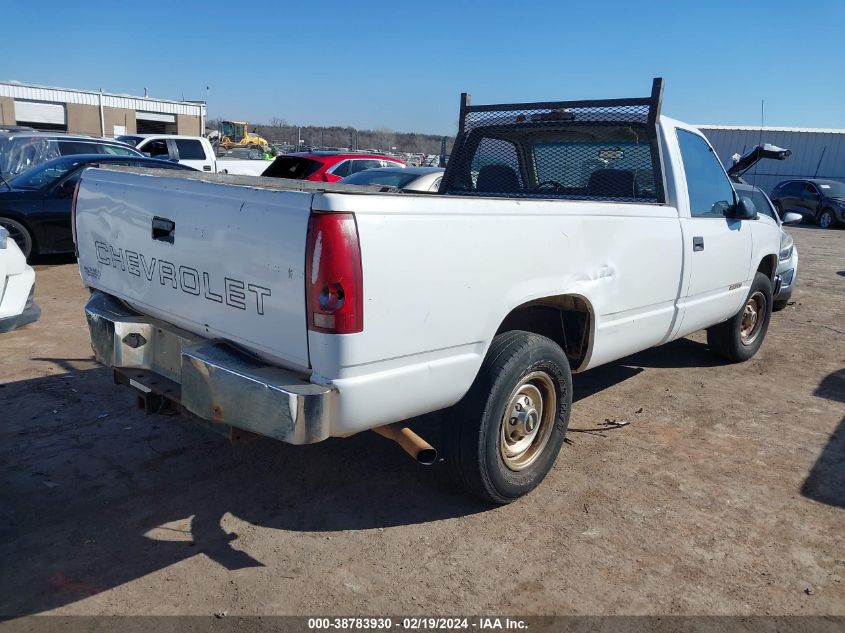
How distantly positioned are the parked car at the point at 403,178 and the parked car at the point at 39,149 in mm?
5458

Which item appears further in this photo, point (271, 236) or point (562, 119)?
point (562, 119)

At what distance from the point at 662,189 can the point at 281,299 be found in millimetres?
3031

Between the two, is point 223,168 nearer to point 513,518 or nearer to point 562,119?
point 562,119

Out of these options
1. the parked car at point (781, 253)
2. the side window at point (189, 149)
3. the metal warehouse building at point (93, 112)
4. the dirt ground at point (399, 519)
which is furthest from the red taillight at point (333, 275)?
the metal warehouse building at point (93, 112)

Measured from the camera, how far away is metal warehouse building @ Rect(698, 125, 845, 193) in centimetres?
3238

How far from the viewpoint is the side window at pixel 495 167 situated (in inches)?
201

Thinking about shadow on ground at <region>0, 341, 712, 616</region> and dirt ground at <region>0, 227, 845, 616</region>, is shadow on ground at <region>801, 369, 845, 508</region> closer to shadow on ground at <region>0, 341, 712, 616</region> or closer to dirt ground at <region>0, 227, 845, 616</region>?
dirt ground at <region>0, 227, 845, 616</region>

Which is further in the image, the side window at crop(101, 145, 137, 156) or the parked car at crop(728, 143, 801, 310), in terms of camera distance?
the side window at crop(101, 145, 137, 156)

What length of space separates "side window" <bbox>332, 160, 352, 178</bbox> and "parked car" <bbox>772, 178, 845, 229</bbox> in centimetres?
1594

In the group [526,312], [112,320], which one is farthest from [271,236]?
[526,312]

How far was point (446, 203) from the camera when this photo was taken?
2.79 metres

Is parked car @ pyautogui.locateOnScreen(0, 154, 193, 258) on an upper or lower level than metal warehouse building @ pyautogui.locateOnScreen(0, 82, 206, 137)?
lower

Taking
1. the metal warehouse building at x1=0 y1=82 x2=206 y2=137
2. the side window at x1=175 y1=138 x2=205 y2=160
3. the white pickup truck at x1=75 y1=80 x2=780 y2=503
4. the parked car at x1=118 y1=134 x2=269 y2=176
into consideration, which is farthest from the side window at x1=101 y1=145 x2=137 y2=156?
the metal warehouse building at x1=0 y1=82 x2=206 y2=137

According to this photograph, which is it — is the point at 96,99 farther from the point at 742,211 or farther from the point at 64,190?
the point at 742,211
